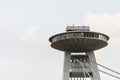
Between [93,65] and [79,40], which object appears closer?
[79,40]

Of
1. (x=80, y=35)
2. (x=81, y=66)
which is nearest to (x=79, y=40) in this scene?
(x=80, y=35)

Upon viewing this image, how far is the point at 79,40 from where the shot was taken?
277ft

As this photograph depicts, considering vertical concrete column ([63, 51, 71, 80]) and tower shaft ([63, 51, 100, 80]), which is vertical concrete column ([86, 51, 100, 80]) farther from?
vertical concrete column ([63, 51, 71, 80])

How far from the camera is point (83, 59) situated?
88.9 m

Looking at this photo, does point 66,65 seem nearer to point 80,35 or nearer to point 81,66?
point 81,66

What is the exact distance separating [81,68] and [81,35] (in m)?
7.76

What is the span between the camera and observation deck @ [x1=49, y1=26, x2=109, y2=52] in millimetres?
84438

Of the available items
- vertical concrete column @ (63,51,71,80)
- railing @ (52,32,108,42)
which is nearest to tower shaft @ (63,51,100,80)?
vertical concrete column @ (63,51,71,80)

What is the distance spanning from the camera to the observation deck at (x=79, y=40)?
84438 millimetres

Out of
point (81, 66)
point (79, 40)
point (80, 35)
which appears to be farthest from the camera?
point (81, 66)

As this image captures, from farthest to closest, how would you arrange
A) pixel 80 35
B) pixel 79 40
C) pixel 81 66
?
pixel 81 66
pixel 79 40
pixel 80 35

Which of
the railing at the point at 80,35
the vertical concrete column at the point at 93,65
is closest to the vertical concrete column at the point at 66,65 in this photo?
the vertical concrete column at the point at 93,65

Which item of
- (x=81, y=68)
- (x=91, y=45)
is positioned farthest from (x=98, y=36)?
(x=81, y=68)

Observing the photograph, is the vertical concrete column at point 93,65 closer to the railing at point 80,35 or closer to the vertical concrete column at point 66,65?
the vertical concrete column at point 66,65
